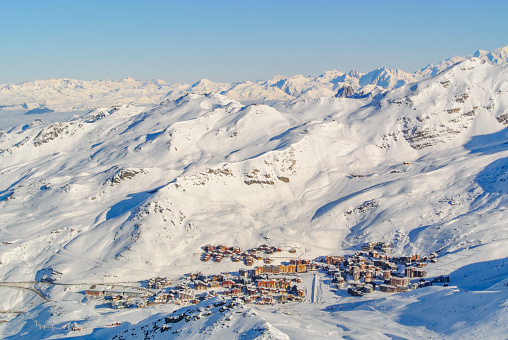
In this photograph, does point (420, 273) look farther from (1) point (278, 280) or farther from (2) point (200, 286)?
(2) point (200, 286)

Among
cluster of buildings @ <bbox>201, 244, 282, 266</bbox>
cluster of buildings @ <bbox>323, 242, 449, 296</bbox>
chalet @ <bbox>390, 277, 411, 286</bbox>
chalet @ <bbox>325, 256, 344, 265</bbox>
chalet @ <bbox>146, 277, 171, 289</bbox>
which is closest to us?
cluster of buildings @ <bbox>323, 242, 449, 296</bbox>

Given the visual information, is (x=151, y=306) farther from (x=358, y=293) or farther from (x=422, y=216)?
(x=422, y=216)

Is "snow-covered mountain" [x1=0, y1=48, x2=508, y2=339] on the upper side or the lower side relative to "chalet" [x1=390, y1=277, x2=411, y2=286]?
upper

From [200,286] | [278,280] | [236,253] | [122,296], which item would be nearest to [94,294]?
[122,296]

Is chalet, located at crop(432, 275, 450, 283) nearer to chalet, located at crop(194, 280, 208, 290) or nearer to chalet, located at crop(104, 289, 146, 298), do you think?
chalet, located at crop(194, 280, 208, 290)

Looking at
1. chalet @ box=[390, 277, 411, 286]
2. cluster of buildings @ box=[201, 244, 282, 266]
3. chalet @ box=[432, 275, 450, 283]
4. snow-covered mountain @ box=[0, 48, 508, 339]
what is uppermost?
snow-covered mountain @ box=[0, 48, 508, 339]

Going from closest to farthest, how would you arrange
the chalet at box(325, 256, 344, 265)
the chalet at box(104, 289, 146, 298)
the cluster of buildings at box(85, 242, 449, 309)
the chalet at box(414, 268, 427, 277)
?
1. the cluster of buildings at box(85, 242, 449, 309)
2. the chalet at box(414, 268, 427, 277)
3. the chalet at box(104, 289, 146, 298)
4. the chalet at box(325, 256, 344, 265)

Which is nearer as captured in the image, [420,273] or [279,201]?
[420,273]

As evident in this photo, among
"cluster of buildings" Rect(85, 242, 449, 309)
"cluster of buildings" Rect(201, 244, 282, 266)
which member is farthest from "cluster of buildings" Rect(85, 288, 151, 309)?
"cluster of buildings" Rect(201, 244, 282, 266)

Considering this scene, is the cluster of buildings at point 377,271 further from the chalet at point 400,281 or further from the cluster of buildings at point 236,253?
the cluster of buildings at point 236,253
